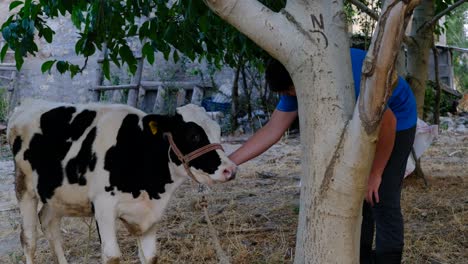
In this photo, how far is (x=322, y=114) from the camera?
263 centimetres

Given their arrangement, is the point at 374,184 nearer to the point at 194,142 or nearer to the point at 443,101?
the point at 194,142

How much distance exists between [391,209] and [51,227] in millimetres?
2468

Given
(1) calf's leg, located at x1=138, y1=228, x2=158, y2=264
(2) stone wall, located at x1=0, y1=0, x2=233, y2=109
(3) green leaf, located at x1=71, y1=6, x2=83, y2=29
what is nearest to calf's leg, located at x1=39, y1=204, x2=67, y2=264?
(1) calf's leg, located at x1=138, y1=228, x2=158, y2=264

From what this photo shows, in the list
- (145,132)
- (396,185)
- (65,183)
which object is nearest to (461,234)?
(396,185)

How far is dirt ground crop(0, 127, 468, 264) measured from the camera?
454cm

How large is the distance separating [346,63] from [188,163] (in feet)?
4.56

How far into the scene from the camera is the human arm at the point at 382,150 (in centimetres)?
290

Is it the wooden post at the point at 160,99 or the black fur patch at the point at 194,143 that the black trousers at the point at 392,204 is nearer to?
the black fur patch at the point at 194,143

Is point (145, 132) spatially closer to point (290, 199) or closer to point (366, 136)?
point (366, 136)

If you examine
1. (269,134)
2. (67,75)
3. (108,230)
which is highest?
(67,75)

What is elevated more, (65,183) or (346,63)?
(346,63)

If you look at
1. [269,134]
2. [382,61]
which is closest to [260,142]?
[269,134]

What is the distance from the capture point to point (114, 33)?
16.4ft

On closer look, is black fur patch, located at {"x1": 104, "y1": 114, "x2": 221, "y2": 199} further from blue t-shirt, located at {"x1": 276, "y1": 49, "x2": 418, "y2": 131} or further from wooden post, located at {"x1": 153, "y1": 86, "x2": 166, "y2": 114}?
wooden post, located at {"x1": 153, "y1": 86, "x2": 166, "y2": 114}
